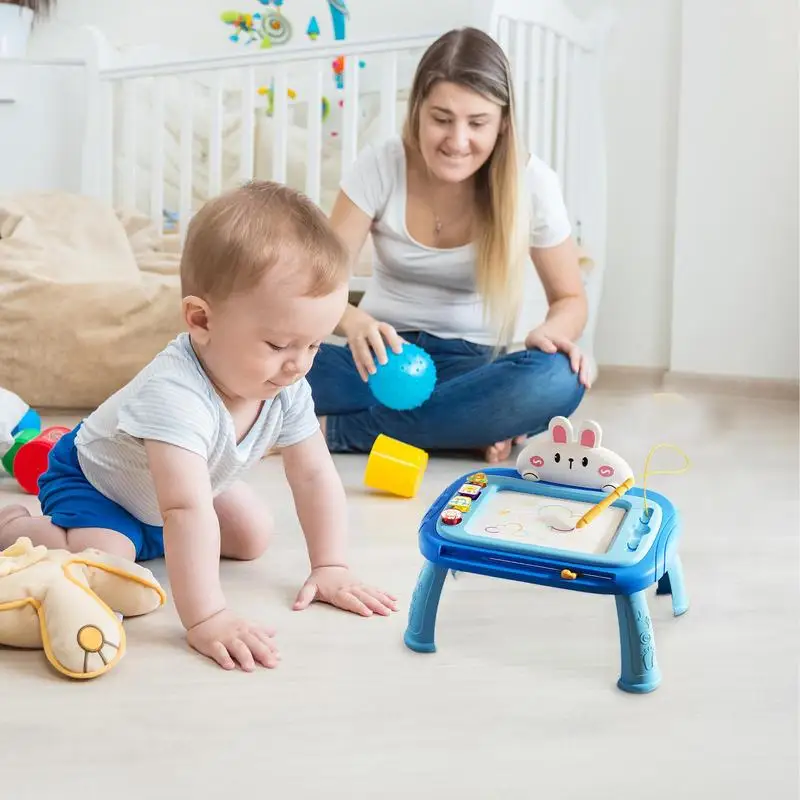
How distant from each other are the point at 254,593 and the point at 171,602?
0.08 metres

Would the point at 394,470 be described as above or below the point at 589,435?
below

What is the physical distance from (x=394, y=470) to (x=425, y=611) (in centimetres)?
51

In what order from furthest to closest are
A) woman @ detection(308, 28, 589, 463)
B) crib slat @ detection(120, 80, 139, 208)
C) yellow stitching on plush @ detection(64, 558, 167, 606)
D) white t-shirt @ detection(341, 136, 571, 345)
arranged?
crib slat @ detection(120, 80, 139, 208), white t-shirt @ detection(341, 136, 571, 345), woman @ detection(308, 28, 589, 463), yellow stitching on plush @ detection(64, 558, 167, 606)

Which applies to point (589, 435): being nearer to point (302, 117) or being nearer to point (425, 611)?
point (425, 611)

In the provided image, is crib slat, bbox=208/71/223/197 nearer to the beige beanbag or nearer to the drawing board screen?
the beige beanbag

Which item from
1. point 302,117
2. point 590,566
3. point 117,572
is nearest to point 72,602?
point 117,572

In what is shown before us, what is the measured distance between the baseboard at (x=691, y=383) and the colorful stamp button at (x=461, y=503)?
1.43 metres

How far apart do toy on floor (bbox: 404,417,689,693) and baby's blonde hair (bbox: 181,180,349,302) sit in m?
0.23

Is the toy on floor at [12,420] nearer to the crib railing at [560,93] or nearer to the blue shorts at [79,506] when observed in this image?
the blue shorts at [79,506]

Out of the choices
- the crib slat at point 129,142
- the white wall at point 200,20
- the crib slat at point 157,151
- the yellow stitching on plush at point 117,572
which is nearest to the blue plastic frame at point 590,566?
the yellow stitching on plush at point 117,572

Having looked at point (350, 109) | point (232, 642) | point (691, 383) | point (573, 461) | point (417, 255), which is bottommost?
point (691, 383)

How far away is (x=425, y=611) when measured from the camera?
3.03 feet

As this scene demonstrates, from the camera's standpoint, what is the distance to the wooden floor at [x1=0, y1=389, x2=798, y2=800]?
0.72 m

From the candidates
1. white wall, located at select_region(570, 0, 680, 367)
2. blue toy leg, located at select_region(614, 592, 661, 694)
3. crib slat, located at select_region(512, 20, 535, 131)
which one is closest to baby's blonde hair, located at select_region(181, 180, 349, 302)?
blue toy leg, located at select_region(614, 592, 661, 694)
